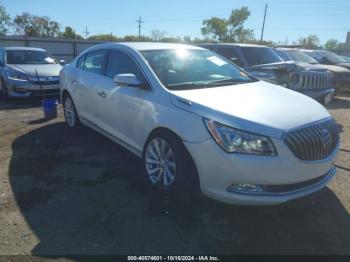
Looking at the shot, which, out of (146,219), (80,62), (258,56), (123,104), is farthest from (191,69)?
(258,56)

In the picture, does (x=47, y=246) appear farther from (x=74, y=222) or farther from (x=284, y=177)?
(x=284, y=177)

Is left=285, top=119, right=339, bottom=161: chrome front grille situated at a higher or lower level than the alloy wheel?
higher

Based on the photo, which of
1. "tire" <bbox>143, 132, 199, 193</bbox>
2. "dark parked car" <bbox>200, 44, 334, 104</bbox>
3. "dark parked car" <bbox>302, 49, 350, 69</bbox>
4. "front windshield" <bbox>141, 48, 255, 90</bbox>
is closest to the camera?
"tire" <bbox>143, 132, 199, 193</bbox>

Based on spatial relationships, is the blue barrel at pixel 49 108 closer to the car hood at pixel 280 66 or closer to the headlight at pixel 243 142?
the car hood at pixel 280 66

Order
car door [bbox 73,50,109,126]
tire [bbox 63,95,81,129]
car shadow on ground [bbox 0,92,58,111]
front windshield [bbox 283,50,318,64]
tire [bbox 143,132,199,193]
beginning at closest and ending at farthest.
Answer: tire [bbox 143,132,199,193]
car door [bbox 73,50,109,126]
tire [bbox 63,95,81,129]
car shadow on ground [bbox 0,92,58,111]
front windshield [bbox 283,50,318,64]

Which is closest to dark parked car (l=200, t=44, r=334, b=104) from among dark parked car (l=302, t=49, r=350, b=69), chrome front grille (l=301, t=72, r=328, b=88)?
chrome front grille (l=301, t=72, r=328, b=88)

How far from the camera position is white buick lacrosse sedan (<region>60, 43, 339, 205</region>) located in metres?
2.80

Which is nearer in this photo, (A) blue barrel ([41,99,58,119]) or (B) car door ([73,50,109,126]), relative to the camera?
(B) car door ([73,50,109,126])

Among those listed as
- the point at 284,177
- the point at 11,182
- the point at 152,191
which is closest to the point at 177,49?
the point at 152,191

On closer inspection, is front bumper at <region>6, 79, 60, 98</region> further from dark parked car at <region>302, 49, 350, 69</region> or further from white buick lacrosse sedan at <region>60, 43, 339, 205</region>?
dark parked car at <region>302, 49, 350, 69</region>

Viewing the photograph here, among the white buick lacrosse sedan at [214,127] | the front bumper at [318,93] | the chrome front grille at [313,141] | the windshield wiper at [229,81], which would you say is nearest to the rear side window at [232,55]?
the front bumper at [318,93]

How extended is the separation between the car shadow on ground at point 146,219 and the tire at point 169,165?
17 centimetres

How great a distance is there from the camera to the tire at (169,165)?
3.19 m

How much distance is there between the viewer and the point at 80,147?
5281mm
